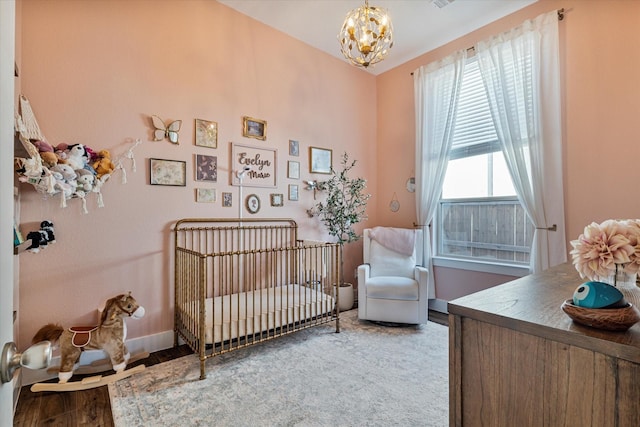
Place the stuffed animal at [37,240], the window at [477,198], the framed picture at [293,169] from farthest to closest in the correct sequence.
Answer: the framed picture at [293,169]
the window at [477,198]
the stuffed animal at [37,240]

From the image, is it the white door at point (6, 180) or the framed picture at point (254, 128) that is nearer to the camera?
the white door at point (6, 180)

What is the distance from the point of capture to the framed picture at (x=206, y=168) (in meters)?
2.71

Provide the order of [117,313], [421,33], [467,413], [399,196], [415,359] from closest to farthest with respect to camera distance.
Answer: [467,413] → [117,313] → [415,359] → [421,33] → [399,196]

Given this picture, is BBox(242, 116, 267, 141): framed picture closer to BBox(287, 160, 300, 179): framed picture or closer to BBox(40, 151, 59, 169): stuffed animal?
BBox(287, 160, 300, 179): framed picture

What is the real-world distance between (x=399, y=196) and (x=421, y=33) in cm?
188

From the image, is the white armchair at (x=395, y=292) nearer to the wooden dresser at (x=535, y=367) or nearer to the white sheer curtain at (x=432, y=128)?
the white sheer curtain at (x=432, y=128)

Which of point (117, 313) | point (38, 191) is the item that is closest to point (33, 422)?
point (117, 313)

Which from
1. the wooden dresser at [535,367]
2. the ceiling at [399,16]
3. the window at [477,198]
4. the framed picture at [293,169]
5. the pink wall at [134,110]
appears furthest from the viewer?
the framed picture at [293,169]

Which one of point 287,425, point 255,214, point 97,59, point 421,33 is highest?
point 421,33

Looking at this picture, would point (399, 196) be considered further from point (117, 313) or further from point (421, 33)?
point (117, 313)

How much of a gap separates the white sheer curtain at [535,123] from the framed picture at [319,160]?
6.05 ft

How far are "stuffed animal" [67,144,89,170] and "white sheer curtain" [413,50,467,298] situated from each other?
325 cm

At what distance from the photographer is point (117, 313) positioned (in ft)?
6.94

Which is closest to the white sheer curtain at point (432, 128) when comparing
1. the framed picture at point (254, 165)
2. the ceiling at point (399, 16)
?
the ceiling at point (399, 16)
